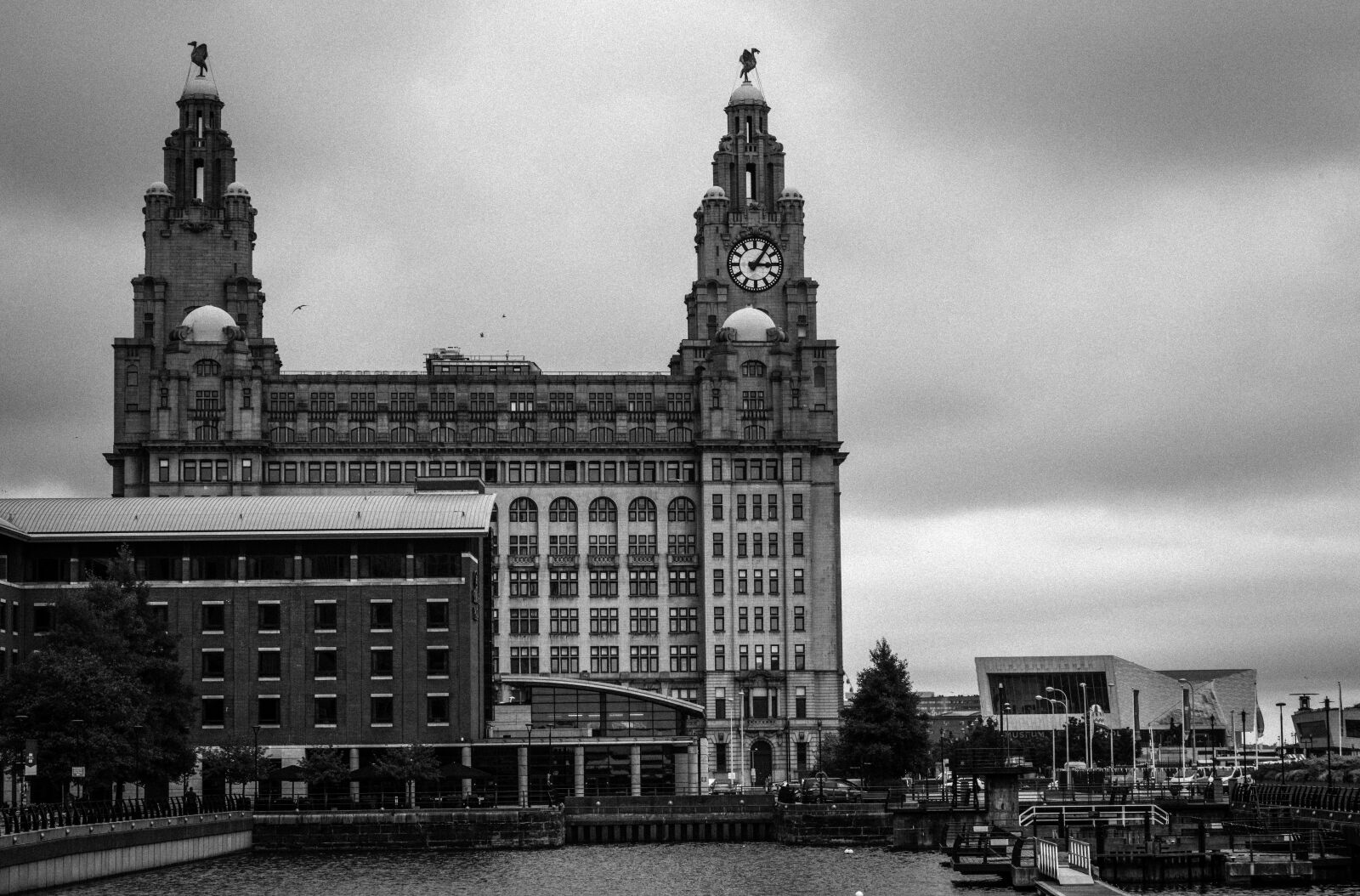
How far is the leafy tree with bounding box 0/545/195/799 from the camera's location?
121438mm

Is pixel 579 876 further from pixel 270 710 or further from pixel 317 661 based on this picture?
pixel 270 710

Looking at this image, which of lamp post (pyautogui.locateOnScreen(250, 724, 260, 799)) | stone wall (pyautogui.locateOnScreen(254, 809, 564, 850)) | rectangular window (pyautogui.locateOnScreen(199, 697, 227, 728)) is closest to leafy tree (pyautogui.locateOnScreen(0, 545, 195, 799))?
stone wall (pyautogui.locateOnScreen(254, 809, 564, 850))

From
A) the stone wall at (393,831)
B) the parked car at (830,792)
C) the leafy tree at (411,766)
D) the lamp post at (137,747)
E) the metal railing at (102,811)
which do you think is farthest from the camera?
the parked car at (830,792)

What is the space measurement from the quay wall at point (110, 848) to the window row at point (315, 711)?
1000 inches

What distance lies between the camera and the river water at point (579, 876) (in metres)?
105

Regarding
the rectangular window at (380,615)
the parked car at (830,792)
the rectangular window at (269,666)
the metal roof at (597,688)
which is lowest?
the parked car at (830,792)

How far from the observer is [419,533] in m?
160

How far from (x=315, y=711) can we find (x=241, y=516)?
15.5 meters

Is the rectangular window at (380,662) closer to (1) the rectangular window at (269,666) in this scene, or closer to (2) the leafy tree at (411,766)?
(1) the rectangular window at (269,666)

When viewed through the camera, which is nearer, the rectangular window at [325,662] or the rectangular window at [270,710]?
the rectangular window at [325,662]

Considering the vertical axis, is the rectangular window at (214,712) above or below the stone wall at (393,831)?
above

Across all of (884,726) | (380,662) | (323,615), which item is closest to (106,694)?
(323,615)

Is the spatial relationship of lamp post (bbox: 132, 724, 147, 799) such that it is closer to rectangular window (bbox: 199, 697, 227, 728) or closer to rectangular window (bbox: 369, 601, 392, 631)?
rectangular window (bbox: 199, 697, 227, 728)

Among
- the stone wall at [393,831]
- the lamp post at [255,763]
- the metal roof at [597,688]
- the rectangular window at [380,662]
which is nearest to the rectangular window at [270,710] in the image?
the lamp post at [255,763]
